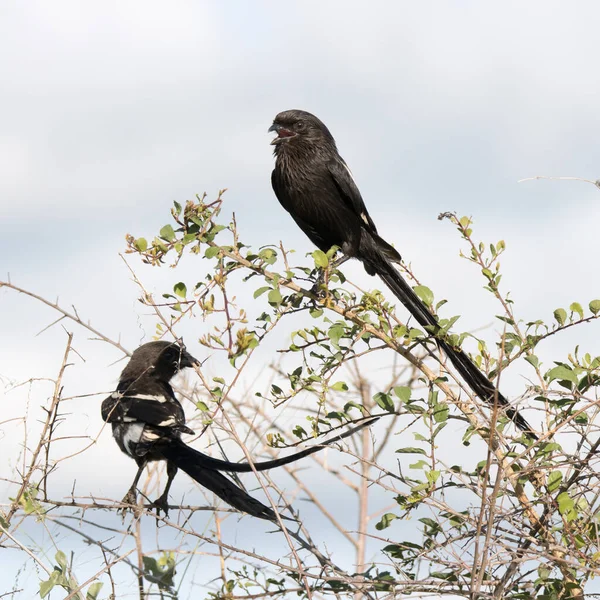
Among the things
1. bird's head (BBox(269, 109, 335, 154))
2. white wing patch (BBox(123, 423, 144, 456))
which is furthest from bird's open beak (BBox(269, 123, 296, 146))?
white wing patch (BBox(123, 423, 144, 456))

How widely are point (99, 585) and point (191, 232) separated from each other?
1447 millimetres

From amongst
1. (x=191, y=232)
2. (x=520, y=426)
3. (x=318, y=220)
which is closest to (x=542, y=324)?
(x=520, y=426)

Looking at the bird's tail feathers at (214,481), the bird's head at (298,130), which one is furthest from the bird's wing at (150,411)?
the bird's head at (298,130)

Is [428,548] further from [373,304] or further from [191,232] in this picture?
[191,232]

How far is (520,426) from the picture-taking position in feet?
10.2

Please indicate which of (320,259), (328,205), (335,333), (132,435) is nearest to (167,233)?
(320,259)

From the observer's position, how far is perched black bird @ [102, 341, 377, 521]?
344 centimetres

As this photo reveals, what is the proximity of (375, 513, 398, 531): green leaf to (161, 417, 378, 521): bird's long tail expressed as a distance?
320mm

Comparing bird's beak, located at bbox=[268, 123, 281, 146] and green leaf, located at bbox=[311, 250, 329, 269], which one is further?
bird's beak, located at bbox=[268, 123, 281, 146]

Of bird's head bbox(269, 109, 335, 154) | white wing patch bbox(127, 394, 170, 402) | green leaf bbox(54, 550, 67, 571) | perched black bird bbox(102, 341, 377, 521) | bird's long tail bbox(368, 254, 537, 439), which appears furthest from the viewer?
bird's head bbox(269, 109, 335, 154)

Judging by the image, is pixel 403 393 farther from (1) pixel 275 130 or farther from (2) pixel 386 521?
(1) pixel 275 130

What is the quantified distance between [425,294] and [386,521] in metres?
0.84

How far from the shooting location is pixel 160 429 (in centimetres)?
434

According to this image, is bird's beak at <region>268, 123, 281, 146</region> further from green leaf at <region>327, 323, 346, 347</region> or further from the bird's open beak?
green leaf at <region>327, 323, 346, 347</region>
